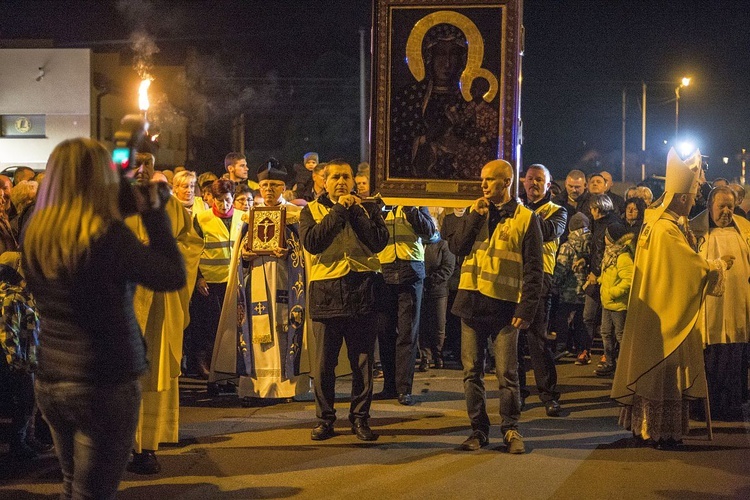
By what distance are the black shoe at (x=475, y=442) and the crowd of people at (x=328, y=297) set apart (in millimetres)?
11

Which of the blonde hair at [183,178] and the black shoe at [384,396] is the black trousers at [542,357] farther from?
the blonde hair at [183,178]

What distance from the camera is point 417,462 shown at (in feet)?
23.5

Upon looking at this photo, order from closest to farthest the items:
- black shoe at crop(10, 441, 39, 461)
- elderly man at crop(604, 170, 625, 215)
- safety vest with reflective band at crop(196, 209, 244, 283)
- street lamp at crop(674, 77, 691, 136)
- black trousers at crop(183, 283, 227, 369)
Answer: black shoe at crop(10, 441, 39, 461)
safety vest with reflective band at crop(196, 209, 244, 283)
black trousers at crop(183, 283, 227, 369)
elderly man at crop(604, 170, 625, 215)
street lamp at crop(674, 77, 691, 136)

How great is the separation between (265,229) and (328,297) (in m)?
1.80

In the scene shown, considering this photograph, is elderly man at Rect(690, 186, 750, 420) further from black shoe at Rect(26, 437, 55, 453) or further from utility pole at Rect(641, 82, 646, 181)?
utility pole at Rect(641, 82, 646, 181)

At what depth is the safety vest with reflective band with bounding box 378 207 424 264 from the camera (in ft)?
33.0

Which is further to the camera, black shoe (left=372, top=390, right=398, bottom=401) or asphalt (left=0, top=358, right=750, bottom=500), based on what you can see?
black shoe (left=372, top=390, right=398, bottom=401)

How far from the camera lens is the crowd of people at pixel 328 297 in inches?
152

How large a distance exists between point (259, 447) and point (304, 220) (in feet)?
6.19

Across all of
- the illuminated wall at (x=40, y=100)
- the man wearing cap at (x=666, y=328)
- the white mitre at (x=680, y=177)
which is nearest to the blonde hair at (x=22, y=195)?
the man wearing cap at (x=666, y=328)

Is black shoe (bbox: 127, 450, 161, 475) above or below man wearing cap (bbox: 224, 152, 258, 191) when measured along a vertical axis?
below

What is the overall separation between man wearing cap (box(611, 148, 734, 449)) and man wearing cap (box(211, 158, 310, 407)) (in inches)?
129

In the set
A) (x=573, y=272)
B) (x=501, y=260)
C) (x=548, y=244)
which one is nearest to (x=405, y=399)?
(x=548, y=244)

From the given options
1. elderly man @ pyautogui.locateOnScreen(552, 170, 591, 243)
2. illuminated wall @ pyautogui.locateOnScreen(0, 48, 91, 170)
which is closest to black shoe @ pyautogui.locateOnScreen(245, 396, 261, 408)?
elderly man @ pyautogui.locateOnScreen(552, 170, 591, 243)
